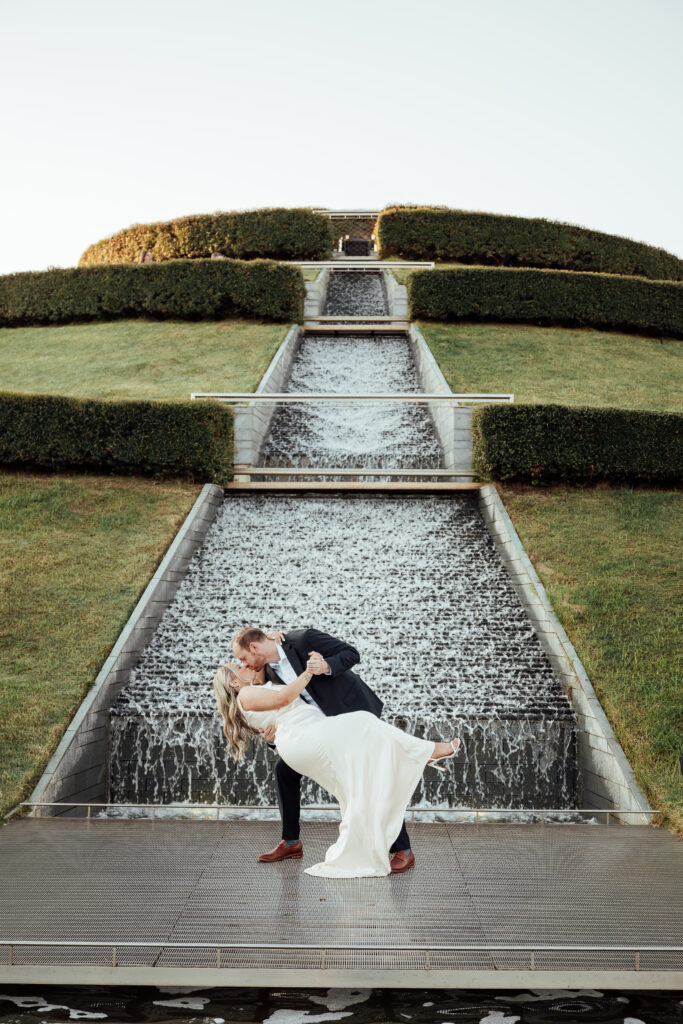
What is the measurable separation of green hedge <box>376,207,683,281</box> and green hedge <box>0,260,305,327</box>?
273 inches

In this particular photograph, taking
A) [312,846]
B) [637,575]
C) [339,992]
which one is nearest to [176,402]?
[637,575]

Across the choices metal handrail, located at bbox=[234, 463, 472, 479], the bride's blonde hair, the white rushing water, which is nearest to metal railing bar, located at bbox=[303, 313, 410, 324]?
metal handrail, located at bbox=[234, 463, 472, 479]

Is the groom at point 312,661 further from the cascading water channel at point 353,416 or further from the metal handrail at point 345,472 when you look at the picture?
the cascading water channel at point 353,416

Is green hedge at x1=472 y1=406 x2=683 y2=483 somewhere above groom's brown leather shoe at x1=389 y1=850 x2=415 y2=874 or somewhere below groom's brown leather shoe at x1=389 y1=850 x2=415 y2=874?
above

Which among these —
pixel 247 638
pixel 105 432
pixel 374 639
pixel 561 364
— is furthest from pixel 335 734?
pixel 561 364

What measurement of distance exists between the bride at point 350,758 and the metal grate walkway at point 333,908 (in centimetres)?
22

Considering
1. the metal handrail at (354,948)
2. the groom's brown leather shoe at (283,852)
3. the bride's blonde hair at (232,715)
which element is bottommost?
the groom's brown leather shoe at (283,852)

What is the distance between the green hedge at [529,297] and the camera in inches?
812

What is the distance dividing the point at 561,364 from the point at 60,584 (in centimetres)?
1259

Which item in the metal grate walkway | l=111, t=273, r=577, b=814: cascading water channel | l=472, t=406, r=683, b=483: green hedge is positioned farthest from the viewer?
l=472, t=406, r=683, b=483: green hedge

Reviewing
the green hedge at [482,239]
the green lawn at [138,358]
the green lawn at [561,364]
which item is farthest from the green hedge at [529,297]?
the green hedge at [482,239]

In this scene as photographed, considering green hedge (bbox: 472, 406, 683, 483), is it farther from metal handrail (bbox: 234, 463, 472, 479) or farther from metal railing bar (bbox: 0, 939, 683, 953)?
metal railing bar (bbox: 0, 939, 683, 953)

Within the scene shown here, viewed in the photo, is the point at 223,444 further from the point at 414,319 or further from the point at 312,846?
the point at 414,319

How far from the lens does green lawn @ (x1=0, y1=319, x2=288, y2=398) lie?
658 inches
